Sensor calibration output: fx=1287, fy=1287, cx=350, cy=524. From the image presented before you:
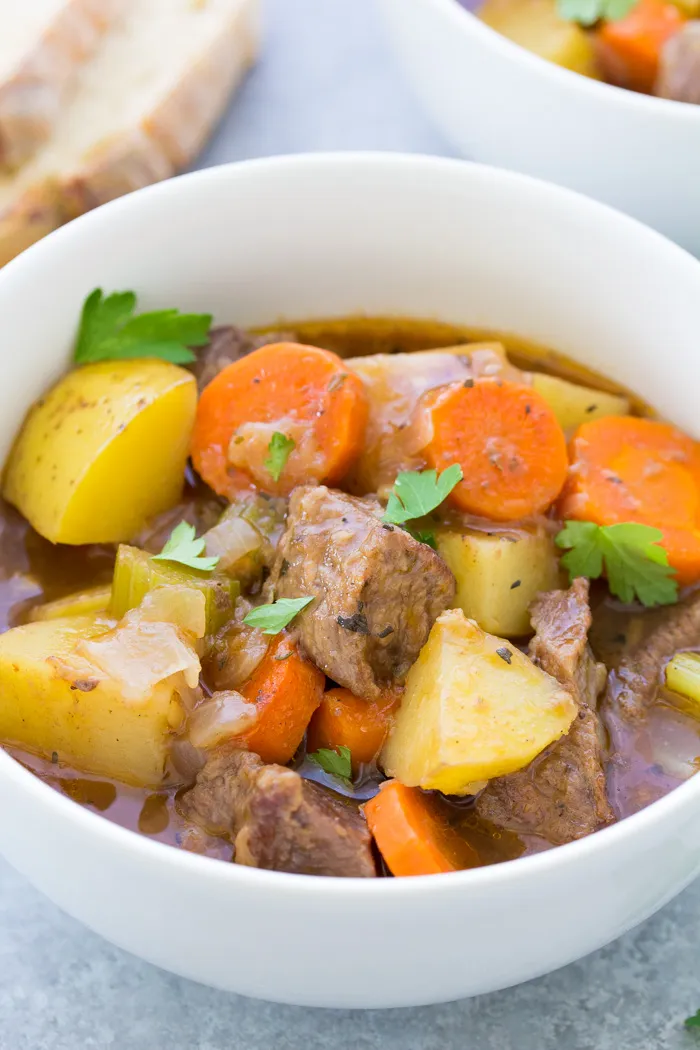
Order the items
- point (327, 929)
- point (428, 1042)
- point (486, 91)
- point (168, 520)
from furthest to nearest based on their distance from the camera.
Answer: point (486, 91), point (168, 520), point (428, 1042), point (327, 929)

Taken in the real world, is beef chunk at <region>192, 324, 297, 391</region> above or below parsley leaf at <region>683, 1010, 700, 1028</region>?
above

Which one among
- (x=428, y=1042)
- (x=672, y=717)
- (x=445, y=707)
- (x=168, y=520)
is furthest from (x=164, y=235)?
(x=428, y=1042)

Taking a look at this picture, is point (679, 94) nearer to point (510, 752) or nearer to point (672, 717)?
point (672, 717)

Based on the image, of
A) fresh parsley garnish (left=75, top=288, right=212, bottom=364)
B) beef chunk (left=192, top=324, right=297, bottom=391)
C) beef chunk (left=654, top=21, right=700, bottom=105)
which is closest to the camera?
fresh parsley garnish (left=75, top=288, right=212, bottom=364)

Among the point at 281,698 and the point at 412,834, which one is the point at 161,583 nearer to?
the point at 281,698

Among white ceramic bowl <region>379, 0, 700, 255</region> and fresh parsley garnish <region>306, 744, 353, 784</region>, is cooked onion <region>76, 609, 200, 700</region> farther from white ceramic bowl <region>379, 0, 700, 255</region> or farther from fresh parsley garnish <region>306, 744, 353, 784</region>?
white ceramic bowl <region>379, 0, 700, 255</region>

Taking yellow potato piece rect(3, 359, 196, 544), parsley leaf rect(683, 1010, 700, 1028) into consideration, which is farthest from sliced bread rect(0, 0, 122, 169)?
parsley leaf rect(683, 1010, 700, 1028)

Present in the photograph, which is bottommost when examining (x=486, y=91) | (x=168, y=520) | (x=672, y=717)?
(x=168, y=520)

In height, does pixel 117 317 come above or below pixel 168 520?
above
